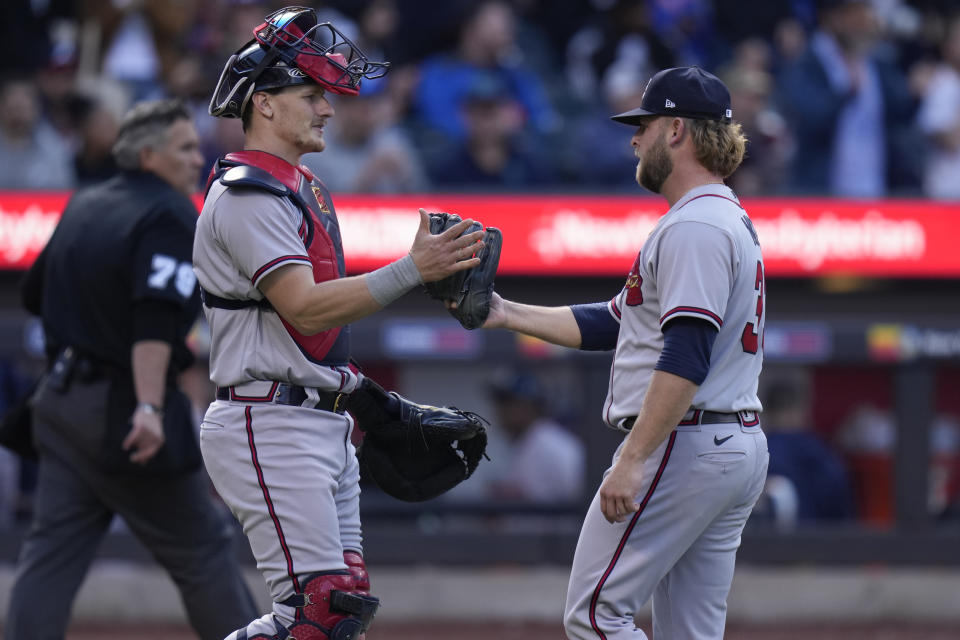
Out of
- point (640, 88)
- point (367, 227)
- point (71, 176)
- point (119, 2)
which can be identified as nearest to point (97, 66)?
point (119, 2)

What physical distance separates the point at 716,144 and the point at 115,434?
6.72ft

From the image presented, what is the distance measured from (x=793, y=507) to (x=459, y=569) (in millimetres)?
1810

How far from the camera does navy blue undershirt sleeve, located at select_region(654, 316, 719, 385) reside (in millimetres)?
3318

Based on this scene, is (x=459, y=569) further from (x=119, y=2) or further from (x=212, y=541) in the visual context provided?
(x=119, y=2)

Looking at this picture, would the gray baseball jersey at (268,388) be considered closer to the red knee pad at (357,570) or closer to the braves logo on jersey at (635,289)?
the red knee pad at (357,570)

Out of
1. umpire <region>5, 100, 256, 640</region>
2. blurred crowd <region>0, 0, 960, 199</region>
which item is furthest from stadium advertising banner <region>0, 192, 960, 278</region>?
umpire <region>5, 100, 256, 640</region>

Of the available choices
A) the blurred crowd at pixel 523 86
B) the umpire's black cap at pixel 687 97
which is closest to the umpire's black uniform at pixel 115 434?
the umpire's black cap at pixel 687 97

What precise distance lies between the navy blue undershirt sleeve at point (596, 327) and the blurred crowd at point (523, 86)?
13.0ft

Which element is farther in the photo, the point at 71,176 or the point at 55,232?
the point at 71,176

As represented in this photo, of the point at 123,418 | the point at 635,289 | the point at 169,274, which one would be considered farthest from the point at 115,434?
the point at 635,289

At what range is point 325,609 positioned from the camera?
3311mm

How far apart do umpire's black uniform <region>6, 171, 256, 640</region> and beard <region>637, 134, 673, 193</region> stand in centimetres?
151

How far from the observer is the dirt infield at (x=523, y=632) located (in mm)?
6816

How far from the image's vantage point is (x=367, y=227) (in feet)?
24.8
